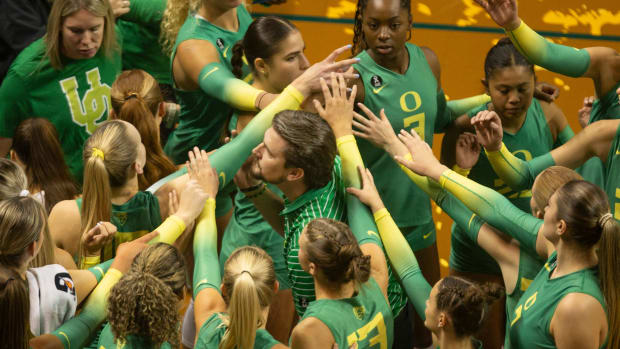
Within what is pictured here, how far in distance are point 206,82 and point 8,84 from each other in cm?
97

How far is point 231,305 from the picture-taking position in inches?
80.4

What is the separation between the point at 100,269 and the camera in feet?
7.83

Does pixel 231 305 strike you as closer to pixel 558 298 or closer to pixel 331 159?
pixel 331 159

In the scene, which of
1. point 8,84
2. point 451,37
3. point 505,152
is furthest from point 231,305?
point 451,37

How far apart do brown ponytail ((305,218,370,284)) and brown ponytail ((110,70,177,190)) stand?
3.29ft

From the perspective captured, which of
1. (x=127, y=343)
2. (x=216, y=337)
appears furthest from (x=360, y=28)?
(x=127, y=343)

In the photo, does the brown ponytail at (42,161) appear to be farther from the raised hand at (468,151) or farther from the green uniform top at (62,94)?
the raised hand at (468,151)

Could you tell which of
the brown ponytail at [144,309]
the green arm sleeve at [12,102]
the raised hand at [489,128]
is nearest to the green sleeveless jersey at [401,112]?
the raised hand at [489,128]

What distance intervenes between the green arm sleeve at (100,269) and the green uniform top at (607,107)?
6.04ft

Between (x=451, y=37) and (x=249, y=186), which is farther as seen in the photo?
(x=451, y=37)

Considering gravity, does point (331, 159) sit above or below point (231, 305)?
above

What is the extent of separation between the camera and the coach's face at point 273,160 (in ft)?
8.17

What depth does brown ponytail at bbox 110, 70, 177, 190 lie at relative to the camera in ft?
9.97

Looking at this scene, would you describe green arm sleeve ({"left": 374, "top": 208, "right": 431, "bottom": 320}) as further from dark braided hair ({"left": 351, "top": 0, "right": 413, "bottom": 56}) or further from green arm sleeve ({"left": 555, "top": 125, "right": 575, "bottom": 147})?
green arm sleeve ({"left": 555, "top": 125, "right": 575, "bottom": 147})
